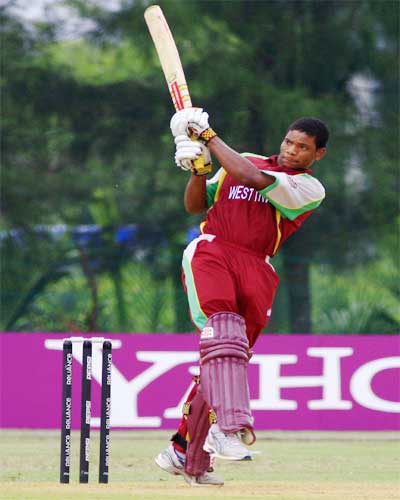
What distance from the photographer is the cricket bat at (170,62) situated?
693 centimetres

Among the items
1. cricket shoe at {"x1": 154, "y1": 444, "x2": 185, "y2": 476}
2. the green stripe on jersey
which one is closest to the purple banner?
cricket shoe at {"x1": 154, "y1": 444, "x2": 185, "y2": 476}

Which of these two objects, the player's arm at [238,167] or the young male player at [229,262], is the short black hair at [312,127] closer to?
the young male player at [229,262]

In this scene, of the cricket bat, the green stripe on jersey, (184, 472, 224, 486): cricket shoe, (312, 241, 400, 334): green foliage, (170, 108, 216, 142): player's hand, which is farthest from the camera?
(312, 241, 400, 334): green foliage

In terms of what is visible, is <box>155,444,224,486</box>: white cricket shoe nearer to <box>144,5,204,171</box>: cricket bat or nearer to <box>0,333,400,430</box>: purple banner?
<box>144,5,204,171</box>: cricket bat

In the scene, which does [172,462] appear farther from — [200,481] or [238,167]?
[238,167]

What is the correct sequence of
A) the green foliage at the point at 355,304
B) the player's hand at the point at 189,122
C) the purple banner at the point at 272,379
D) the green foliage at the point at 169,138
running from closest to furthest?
the player's hand at the point at 189,122 < the purple banner at the point at 272,379 < the green foliage at the point at 355,304 < the green foliage at the point at 169,138

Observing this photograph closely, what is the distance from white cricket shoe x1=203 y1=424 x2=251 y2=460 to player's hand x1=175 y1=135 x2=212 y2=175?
133cm

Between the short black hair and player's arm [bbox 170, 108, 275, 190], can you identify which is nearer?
player's arm [bbox 170, 108, 275, 190]

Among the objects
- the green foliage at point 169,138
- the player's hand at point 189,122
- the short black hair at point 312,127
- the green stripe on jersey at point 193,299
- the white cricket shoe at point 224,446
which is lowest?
the white cricket shoe at point 224,446

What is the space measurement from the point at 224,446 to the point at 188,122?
166 cm

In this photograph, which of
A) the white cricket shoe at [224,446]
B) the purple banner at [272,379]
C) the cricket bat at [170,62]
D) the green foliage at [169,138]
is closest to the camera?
the white cricket shoe at [224,446]

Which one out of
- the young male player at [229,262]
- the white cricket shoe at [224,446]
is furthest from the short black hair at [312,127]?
the white cricket shoe at [224,446]

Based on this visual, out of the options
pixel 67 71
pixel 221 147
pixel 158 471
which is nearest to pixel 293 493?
pixel 221 147

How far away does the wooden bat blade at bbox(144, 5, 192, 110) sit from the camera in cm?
693
